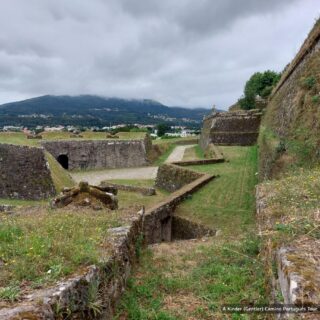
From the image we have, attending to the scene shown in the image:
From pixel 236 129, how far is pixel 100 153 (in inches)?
470

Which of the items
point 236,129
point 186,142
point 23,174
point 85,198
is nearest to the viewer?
point 85,198

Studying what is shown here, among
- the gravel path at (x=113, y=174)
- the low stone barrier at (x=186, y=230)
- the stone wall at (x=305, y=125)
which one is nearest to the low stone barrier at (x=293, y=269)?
the stone wall at (x=305, y=125)

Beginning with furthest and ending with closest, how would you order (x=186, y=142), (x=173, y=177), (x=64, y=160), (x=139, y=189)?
(x=186, y=142) → (x=64, y=160) → (x=173, y=177) → (x=139, y=189)

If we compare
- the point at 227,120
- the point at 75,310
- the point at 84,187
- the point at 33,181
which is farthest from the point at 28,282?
the point at 227,120

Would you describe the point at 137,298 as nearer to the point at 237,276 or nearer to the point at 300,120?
the point at 237,276

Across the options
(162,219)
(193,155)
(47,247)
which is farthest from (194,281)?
(193,155)

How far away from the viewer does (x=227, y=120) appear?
31703mm

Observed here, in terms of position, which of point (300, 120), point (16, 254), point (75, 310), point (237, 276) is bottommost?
point (237, 276)

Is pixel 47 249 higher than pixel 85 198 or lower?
higher

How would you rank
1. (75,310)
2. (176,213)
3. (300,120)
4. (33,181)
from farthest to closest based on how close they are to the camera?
1. (33,181)
2. (176,213)
3. (300,120)
4. (75,310)

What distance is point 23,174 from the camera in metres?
17.6

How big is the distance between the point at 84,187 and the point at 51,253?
3.89 meters

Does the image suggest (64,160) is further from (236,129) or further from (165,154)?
(236,129)

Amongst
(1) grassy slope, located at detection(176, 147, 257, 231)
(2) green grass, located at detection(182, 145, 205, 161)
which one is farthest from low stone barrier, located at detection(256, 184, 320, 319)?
(2) green grass, located at detection(182, 145, 205, 161)
